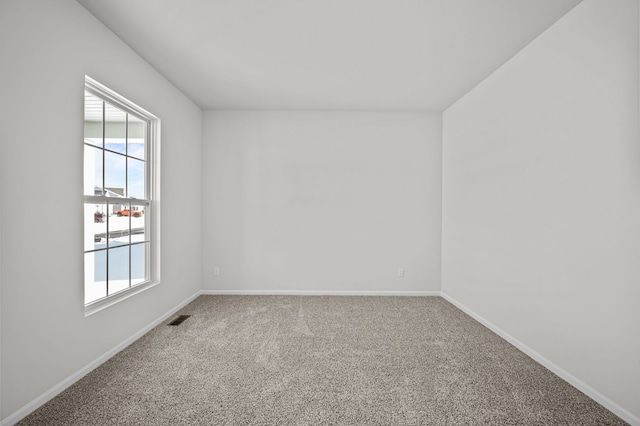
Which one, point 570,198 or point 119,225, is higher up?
point 570,198

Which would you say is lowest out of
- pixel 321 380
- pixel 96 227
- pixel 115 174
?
pixel 321 380

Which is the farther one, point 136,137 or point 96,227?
point 136,137

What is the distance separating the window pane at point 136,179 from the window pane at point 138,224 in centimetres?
14

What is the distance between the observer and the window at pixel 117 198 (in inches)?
92.5

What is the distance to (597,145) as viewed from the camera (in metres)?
1.91

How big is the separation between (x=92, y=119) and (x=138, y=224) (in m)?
1.12

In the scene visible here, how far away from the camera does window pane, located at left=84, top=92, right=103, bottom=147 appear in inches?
90.2

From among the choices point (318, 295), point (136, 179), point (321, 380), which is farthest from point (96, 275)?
point (318, 295)

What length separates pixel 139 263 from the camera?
3018mm

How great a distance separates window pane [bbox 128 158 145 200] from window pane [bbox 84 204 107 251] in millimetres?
428

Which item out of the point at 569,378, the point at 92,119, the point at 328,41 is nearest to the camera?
the point at 569,378

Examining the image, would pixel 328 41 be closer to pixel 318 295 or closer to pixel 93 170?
pixel 93 170

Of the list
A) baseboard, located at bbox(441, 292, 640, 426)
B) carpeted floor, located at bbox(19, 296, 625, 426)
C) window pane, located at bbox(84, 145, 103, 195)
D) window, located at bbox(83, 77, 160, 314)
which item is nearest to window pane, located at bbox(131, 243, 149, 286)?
window, located at bbox(83, 77, 160, 314)

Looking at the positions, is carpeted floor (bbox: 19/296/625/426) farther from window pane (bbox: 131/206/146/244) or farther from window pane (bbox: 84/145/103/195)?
window pane (bbox: 84/145/103/195)
